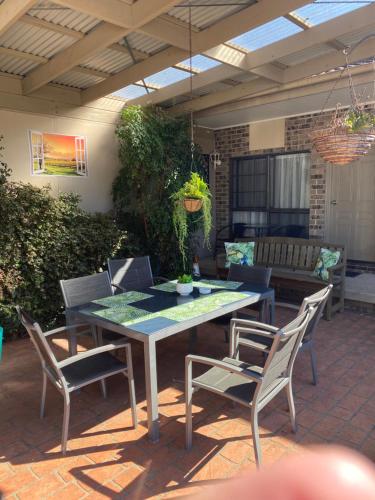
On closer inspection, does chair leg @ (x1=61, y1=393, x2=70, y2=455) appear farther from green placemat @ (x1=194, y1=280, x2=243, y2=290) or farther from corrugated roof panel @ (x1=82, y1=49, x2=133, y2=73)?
corrugated roof panel @ (x1=82, y1=49, x2=133, y2=73)

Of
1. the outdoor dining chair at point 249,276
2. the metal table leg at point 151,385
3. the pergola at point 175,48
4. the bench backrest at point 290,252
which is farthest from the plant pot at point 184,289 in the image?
the bench backrest at point 290,252

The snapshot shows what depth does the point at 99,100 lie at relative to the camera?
5664mm

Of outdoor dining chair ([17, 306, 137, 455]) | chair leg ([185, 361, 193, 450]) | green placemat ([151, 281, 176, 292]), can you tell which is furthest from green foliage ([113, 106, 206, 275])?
chair leg ([185, 361, 193, 450])

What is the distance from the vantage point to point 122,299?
3260 mm

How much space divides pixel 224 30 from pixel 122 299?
261cm

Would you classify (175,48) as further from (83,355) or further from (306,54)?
(83,355)

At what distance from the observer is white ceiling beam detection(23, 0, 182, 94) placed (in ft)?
9.34

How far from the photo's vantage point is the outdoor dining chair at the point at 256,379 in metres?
2.16

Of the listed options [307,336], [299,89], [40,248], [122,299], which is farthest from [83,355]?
[299,89]

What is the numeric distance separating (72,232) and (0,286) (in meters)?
1.09

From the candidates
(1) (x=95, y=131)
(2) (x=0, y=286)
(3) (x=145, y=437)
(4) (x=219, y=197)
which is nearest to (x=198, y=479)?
(3) (x=145, y=437)

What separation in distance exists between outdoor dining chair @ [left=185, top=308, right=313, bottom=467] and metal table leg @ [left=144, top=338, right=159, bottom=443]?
22cm

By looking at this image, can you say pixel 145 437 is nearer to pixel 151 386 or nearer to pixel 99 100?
pixel 151 386

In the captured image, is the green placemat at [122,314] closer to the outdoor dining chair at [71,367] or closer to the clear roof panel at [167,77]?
the outdoor dining chair at [71,367]
